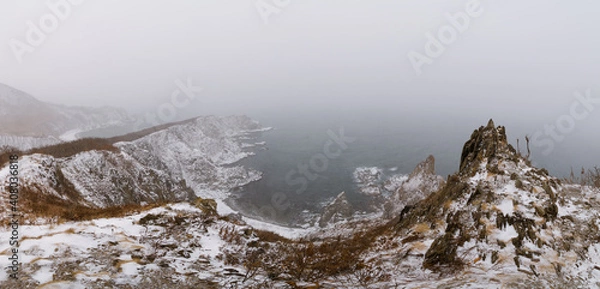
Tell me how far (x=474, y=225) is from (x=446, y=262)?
9.36 feet

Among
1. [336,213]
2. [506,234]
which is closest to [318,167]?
[336,213]

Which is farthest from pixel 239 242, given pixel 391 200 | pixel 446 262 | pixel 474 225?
pixel 391 200

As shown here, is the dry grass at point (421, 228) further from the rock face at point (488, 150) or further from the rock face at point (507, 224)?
the rock face at point (488, 150)

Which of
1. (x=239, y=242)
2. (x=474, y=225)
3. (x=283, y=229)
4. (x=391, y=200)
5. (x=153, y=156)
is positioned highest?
(x=474, y=225)

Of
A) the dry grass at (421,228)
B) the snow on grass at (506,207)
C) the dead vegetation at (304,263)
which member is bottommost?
the dead vegetation at (304,263)

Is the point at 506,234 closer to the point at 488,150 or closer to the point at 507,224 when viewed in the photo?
the point at 507,224

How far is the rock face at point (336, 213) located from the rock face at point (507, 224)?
6102 cm

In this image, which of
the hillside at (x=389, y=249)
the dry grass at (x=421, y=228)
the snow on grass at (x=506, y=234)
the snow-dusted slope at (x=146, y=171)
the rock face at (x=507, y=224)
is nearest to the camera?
the hillside at (x=389, y=249)

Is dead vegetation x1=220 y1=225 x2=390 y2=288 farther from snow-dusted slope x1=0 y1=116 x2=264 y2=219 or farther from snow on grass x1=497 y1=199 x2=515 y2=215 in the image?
snow-dusted slope x1=0 y1=116 x2=264 y2=219

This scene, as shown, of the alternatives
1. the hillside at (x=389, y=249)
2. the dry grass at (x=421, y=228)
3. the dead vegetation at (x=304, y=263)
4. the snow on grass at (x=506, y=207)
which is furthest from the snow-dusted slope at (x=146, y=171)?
the snow on grass at (x=506, y=207)

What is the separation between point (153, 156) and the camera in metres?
87.3

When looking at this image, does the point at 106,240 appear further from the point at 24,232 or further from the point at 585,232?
the point at 585,232

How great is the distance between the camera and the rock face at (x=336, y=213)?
75750mm

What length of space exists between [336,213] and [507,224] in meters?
68.4
